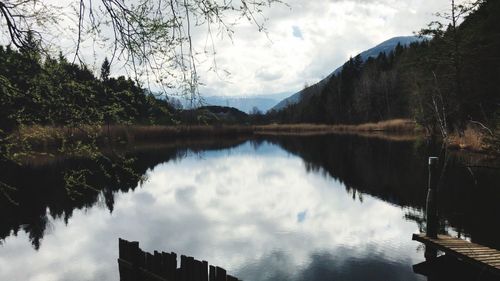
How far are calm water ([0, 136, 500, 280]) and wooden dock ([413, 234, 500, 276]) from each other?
1.03m

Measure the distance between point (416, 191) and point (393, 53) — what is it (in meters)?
105

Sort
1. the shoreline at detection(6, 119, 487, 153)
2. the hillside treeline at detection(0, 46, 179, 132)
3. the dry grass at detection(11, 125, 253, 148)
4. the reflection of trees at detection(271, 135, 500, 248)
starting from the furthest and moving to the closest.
→ 1. the reflection of trees at detection(271, 135, 500, 248)
2. the shoreline at detection(6, 119, 487, 153)
3. the dry grass at detection(11, 125, 253, 148)
4. the hillside treeline at detection(0, 46, 179, 132)

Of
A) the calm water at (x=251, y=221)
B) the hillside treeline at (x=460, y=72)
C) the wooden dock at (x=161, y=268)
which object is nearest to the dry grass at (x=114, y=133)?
the calm water at (x=251, y=221)

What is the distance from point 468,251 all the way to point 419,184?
15229 mm

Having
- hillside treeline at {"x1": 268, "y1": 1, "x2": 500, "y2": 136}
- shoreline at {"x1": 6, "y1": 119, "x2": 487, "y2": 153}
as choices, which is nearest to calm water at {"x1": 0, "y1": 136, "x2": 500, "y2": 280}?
shoreline at {"x1": 6, "y1": 119, "x2": 487, "y2": 153}

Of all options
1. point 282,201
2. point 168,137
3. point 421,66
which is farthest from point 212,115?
point 168,137

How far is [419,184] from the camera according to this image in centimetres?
2559

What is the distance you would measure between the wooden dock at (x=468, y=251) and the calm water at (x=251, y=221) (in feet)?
3.39

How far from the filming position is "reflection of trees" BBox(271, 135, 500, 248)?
16.4 metres

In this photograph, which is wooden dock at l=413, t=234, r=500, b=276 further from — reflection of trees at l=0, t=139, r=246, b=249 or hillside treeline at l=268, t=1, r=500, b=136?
hillside treeline at l=268, t=1, r=500, b=136

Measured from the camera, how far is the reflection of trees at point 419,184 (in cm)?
1644

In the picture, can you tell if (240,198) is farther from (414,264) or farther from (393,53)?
(393,53)

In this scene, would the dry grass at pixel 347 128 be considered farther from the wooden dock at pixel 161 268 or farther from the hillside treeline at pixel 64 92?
the hillside treeline at pixel 64 92

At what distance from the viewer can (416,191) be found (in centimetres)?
2370
